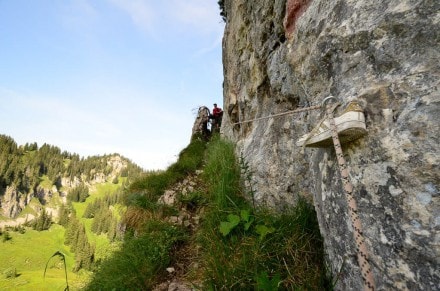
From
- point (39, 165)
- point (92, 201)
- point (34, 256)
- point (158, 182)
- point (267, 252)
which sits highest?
point (39, 165)

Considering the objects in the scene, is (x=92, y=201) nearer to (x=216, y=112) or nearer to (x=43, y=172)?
(x=43, y=172)

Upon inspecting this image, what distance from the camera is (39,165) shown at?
506 feet

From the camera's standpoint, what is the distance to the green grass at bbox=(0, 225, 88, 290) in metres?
72.1

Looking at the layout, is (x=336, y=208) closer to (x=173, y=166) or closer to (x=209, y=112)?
(x=173, y=166)

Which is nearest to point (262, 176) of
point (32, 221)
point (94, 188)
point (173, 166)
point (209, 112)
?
point (173, 166)

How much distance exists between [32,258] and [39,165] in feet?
225

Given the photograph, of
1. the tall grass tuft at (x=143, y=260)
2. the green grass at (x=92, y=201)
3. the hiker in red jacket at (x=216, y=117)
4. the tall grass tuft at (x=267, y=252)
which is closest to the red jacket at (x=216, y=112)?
the hiker in red jacket at (x=216, y=117)

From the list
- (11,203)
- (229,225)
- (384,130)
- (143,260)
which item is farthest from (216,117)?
(11,203)

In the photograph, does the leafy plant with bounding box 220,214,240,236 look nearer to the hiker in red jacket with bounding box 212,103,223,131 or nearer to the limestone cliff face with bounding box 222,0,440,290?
the limestone cliff face with bounding box 222,0,440,290

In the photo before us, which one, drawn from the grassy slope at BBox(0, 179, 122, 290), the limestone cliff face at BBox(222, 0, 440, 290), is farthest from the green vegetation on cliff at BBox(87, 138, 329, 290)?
the grassy slope at BBox(0, 179, 122, 290)

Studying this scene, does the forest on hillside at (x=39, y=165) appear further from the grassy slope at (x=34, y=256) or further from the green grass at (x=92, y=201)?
the grassy slope at (x=34, y=256)

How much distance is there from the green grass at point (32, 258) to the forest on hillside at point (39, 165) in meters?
27.5

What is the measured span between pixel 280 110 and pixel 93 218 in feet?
500

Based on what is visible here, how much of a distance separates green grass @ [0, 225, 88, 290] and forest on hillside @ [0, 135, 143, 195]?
27.5m
